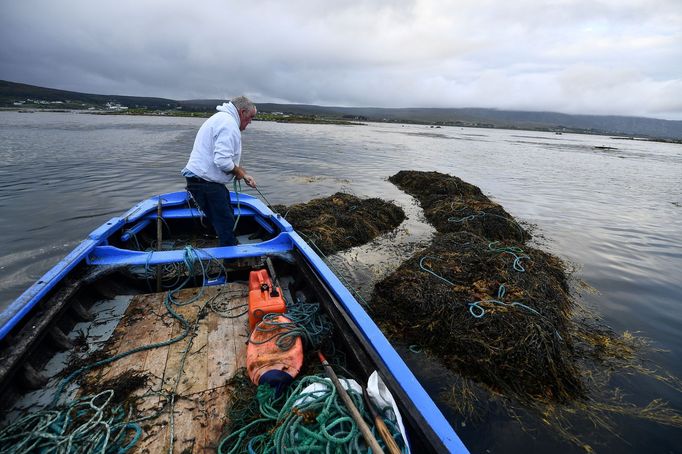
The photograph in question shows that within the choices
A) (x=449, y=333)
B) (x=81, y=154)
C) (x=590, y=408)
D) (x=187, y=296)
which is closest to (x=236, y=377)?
(x=187, y=296)

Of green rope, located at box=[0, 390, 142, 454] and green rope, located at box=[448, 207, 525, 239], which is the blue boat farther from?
green rope, located at box=[448, 207, 525, 239]

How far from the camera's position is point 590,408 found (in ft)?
12.3

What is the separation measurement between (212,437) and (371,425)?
4.12 feet

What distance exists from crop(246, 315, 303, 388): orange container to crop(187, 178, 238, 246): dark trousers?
2.64 metres

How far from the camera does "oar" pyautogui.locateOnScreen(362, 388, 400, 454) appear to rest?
1916 mm

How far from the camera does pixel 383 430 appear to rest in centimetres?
203

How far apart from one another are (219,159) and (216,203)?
0.82 meters

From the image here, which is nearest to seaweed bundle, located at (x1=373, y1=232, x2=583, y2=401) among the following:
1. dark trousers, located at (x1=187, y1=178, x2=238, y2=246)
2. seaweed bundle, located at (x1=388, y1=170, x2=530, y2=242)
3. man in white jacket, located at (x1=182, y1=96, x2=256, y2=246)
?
seaweed bundle, located at (x1=388, y1=170, x2=530, y2=242)

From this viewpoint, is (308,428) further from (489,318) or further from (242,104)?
(242,104)

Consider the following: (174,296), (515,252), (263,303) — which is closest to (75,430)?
(263,303)

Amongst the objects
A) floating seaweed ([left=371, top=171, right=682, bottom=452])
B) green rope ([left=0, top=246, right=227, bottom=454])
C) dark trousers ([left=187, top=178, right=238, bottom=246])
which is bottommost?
floating seaweed ([left=371, top=171, right=682, bottom=452])

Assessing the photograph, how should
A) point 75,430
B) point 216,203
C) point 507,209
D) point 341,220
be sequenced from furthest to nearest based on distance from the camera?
point 507,209 < point 341,220 < point 216,203 < point 75,430

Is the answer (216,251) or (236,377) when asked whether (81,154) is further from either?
(236,377)

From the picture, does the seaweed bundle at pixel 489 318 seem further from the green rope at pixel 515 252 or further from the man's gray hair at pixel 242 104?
the man's gray hair at pixel 242 104
